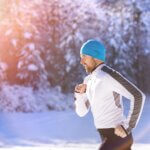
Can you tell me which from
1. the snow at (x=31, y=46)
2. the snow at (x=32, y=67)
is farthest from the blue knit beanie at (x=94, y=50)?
the snow at (x=31, y=46)

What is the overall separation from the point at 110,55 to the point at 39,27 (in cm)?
461

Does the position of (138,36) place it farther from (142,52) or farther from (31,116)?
(31,116)

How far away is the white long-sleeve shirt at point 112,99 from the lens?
420 centimetres

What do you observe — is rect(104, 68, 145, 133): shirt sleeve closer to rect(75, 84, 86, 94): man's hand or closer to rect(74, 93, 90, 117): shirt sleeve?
rect(75, 84, 86, 94): man's hand

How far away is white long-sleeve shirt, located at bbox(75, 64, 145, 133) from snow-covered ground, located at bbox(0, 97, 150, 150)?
7.19 m

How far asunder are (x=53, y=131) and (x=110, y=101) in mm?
12578

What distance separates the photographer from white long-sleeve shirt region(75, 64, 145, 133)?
4.20 meters

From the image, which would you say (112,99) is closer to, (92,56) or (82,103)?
(92,56)

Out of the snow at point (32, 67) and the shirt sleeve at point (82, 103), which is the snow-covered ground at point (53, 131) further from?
the shirt sleeve at point (82, 103)

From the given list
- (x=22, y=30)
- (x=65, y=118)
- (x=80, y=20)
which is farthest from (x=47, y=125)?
(x=80, y=20)

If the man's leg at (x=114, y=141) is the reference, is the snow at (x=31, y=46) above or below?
above

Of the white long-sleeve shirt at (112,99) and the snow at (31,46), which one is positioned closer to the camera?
the white long-sleeve shirt at (112,99)

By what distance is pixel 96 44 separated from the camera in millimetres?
4441

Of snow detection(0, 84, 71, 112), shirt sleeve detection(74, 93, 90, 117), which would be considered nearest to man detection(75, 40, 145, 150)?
shirt sleeve detection(74, 93, 90, 117)
